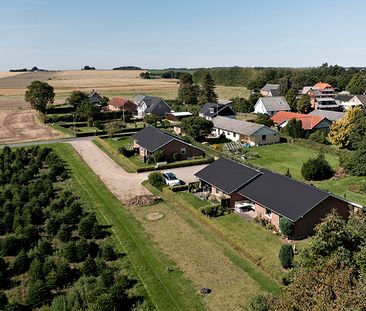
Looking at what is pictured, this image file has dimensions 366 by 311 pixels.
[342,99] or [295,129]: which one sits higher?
[342,99]

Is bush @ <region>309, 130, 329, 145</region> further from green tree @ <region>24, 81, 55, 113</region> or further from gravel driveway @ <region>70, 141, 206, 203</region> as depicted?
green tree @ <region>24, 81, 55, 113</region>

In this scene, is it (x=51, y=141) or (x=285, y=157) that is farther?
(x=51, y=141)

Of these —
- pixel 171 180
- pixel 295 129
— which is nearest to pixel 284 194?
pixel 171 180

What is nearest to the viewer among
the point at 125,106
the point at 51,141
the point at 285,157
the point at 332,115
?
the point at 285,157

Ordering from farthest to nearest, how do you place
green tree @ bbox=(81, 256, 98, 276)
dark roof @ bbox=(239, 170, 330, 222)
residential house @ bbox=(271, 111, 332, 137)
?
residential house @ bbox=(271, 111, 332, 137) < dark roof @ bbox=(239, 170, 330, 222) < green tree @ bbox=(81, 256, 98, 276)

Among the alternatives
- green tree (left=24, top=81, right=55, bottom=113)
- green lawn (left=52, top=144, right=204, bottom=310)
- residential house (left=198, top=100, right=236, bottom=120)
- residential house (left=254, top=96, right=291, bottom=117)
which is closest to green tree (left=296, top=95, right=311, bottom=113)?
residential house (left=254, top=96, right=291, bottom=117)

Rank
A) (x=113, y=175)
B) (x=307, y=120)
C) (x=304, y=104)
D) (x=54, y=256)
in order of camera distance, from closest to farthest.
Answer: (x=54, y=256) → (x=113, y=175) → (x=307, y=120) → (x=304, y=104)

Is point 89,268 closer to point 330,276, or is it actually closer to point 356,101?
point 330,276
